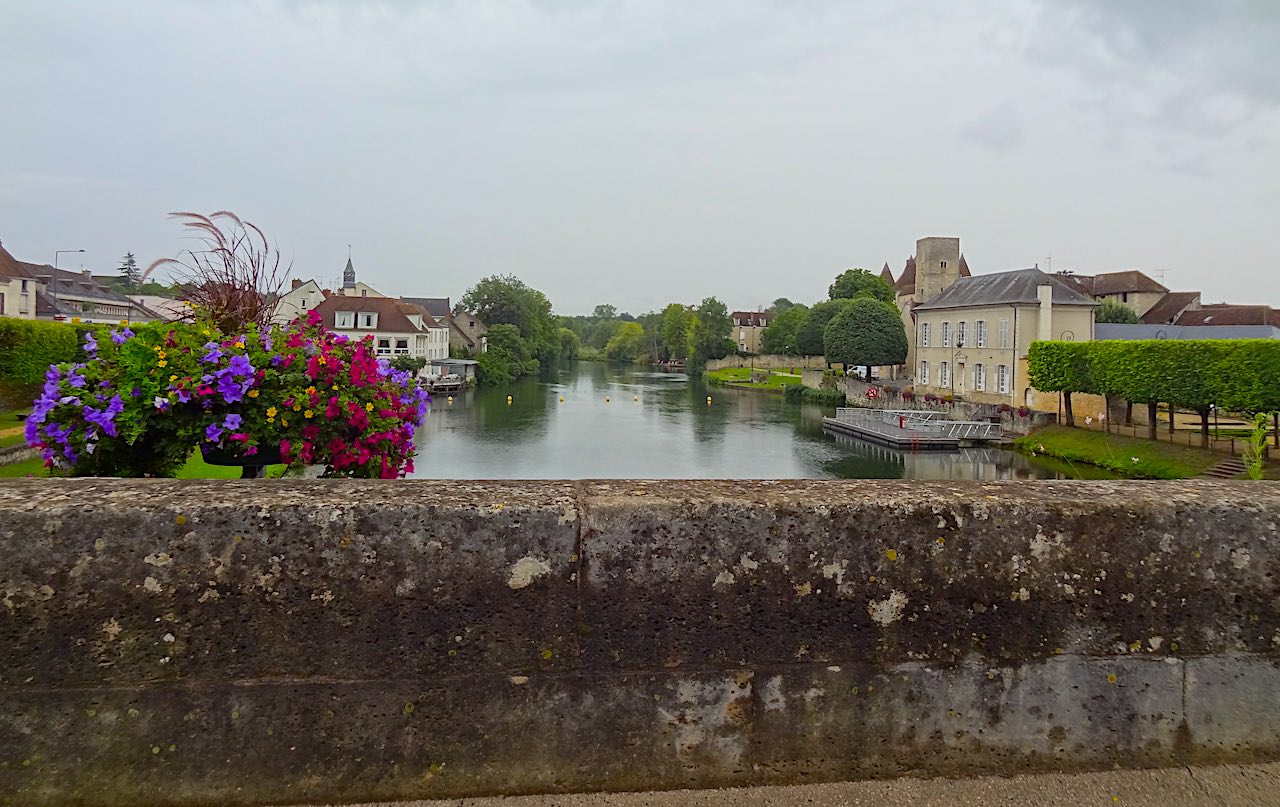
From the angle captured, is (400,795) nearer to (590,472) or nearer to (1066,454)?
(590,472)

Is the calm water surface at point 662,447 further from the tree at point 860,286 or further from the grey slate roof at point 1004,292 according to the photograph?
the tree at point 860,286

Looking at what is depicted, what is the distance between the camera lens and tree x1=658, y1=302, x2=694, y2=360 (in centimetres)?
15475

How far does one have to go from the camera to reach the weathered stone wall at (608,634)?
190 centimetres

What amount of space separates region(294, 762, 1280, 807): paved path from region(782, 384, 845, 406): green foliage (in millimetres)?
77327

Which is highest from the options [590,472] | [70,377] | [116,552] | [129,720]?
[70,377]

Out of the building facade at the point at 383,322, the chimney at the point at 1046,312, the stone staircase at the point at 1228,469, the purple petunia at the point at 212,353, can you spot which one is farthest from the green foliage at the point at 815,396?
the purple petunia at the point at 212,353

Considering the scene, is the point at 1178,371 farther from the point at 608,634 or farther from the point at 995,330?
the point at 608,634

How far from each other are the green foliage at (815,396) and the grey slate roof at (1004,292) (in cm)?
1190

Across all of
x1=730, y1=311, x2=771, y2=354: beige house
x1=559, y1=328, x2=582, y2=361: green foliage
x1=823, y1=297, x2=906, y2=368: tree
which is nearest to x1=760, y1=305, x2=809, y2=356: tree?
x1=730, y1=311, x2=771, y2=354: beige house

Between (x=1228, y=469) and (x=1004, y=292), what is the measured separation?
31.9m

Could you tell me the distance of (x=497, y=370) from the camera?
103562 mm

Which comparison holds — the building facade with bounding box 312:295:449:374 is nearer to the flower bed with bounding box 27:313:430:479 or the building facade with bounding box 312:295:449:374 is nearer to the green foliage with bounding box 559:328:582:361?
the flower bed with bounding box 27:313:430:479

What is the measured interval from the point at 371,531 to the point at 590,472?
35.1m

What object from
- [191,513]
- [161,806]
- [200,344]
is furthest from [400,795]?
[200,344]
